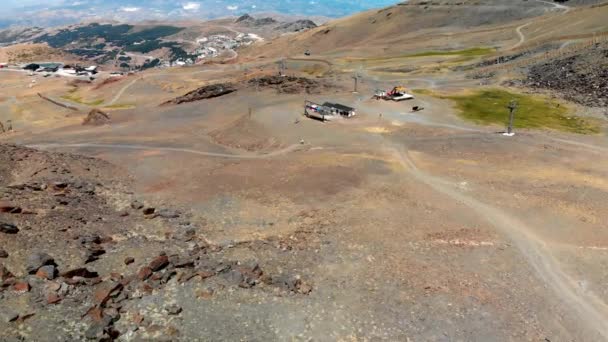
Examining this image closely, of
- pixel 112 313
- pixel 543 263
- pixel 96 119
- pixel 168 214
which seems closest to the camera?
pixel 112 313

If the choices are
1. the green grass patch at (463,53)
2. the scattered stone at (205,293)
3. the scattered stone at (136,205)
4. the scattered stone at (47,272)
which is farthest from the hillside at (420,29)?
the scattered stone at (47,272)

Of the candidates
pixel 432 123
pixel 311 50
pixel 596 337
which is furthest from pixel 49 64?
pixel 596 337

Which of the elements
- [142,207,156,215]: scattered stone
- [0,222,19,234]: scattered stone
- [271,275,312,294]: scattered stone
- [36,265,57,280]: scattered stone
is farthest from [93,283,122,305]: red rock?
[142,207,156,215]: scattered stone

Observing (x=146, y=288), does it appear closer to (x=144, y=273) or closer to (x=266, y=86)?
(x=144, y=273)

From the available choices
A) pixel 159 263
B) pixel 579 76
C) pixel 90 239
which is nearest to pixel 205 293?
pixel 159 263

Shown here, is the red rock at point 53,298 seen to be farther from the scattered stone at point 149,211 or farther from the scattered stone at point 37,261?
the scattered stone at point 149,211

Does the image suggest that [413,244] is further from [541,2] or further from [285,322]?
[541,2]
